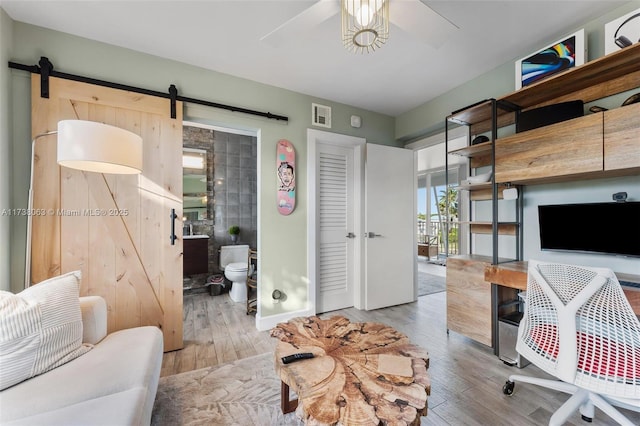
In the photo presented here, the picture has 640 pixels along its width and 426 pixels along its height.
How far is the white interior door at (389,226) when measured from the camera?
10.6ft

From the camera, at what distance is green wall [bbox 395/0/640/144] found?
6.16 ft

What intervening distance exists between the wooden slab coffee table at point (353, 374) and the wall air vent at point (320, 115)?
2270 mm

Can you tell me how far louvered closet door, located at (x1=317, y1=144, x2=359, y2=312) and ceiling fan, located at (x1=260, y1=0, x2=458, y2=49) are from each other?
1.66m

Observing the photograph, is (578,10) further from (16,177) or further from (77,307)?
(16,177)

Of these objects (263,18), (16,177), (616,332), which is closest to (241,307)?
(16,177)

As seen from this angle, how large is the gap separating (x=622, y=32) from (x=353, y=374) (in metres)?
2.66

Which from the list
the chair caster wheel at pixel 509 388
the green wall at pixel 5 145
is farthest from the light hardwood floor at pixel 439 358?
the green wall at pixel 5 145

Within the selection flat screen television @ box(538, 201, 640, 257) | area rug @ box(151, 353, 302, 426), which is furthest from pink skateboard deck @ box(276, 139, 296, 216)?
flat screen television @ box(538, 201, 640, 257)

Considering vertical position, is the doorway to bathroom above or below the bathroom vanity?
above

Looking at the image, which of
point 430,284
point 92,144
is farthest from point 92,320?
point 430,284

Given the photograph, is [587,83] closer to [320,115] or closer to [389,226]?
[389,226]

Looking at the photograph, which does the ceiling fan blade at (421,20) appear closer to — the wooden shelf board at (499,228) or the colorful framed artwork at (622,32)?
the colorful framed artwork at (622,32)

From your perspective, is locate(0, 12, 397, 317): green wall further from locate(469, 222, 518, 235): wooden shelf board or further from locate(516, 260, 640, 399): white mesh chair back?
locate(516, 260, 640, 399): white mesh chair back

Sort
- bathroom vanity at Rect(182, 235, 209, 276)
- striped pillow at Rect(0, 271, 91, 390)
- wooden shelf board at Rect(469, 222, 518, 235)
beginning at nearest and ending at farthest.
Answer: striped pillow at Rect(0, 271, 91, 390) → wooden shelf board at Rect(469, 222, 518, 235) → bathroom vanity at Rect(182, 235, 209, 276)
